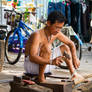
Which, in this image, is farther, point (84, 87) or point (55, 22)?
point (84, 87)

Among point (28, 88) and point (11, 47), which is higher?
point (11, 47)

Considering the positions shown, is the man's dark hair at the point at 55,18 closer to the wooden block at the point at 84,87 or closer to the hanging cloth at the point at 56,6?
the wooden block at the point at 84,87

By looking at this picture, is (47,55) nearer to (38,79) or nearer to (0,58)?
(38,79)

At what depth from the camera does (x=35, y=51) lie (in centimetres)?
324

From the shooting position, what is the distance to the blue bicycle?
6391 mm

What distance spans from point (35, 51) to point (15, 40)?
3.58 metres

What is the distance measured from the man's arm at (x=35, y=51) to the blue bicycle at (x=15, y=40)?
2.96 m

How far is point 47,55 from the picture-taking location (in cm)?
340

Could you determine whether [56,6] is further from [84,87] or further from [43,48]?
[43,48]

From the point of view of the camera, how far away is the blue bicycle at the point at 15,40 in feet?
21.0

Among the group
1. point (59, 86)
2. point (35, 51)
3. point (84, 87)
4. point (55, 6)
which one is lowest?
point (84, 87)

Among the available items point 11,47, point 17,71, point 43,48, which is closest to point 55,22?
point 43,48

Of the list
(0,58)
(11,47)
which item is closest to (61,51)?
(0,58)

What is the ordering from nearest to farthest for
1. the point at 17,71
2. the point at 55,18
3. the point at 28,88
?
the point at 28,88, the point at 55,18, the point at 17,71
